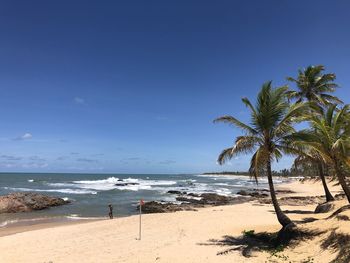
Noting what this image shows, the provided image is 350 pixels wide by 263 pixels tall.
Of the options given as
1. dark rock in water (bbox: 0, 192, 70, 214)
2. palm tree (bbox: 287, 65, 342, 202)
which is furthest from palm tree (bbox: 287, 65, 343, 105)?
dark rock in water (bbox: 0, 192, 70, 214)

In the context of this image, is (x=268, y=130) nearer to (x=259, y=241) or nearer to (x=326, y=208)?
(x=259, y=241)

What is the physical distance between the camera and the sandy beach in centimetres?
1073

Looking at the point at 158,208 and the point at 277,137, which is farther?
the point at 158,208

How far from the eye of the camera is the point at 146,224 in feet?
61.9

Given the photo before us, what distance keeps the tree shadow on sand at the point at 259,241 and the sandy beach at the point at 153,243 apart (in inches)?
8.2

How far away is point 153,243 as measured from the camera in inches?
547

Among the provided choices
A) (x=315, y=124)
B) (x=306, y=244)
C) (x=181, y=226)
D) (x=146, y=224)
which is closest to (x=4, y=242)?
(x=146, y=224)

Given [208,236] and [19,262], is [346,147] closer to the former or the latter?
[208,236]

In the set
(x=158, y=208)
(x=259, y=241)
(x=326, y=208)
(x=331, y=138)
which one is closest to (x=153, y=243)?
(x=259, y=241)

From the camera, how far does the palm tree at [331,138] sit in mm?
12273

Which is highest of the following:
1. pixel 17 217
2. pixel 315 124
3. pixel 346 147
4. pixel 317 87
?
pixel 317 87

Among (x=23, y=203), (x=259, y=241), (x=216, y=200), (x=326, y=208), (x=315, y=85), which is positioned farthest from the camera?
(x=216, y=200)

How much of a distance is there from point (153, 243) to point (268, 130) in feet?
21.8

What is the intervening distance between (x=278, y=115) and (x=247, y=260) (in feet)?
18.1
